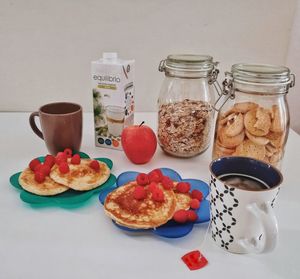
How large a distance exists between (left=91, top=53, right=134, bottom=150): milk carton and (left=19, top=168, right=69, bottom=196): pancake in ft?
0.70

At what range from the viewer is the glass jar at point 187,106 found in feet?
2.12

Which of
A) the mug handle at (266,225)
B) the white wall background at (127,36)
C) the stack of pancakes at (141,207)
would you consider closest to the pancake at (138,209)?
the stack of pancakes at (141,207)

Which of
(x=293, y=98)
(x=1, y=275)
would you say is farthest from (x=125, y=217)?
(x=293, y=98)

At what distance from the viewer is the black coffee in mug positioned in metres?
0.43

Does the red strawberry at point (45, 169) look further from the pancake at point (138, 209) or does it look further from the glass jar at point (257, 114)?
the glass jar at point (257, 114)

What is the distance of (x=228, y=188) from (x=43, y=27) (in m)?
0.75

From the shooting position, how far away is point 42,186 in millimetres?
518

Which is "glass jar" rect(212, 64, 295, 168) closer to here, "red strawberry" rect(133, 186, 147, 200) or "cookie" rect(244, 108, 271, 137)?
"cookie" rect(244, 108, 271, 137)

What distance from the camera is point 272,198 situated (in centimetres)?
38

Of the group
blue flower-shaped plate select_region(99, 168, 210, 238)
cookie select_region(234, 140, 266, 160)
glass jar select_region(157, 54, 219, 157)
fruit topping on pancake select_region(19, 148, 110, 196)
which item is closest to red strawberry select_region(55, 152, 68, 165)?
fruit topping on pancake select_region(19, 148, 110, 196)

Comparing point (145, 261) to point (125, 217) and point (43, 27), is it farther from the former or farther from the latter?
point (43, 27)

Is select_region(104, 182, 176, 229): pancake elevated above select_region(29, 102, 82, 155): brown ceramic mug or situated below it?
below

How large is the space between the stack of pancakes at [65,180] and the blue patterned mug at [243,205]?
0.74ft

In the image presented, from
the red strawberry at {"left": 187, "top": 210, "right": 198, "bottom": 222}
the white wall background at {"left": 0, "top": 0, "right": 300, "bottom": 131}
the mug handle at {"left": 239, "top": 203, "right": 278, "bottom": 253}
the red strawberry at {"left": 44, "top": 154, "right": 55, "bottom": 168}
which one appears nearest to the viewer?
the mug handle at {"left": 239, "top": 203, "right": 278, "bottom": 253}
